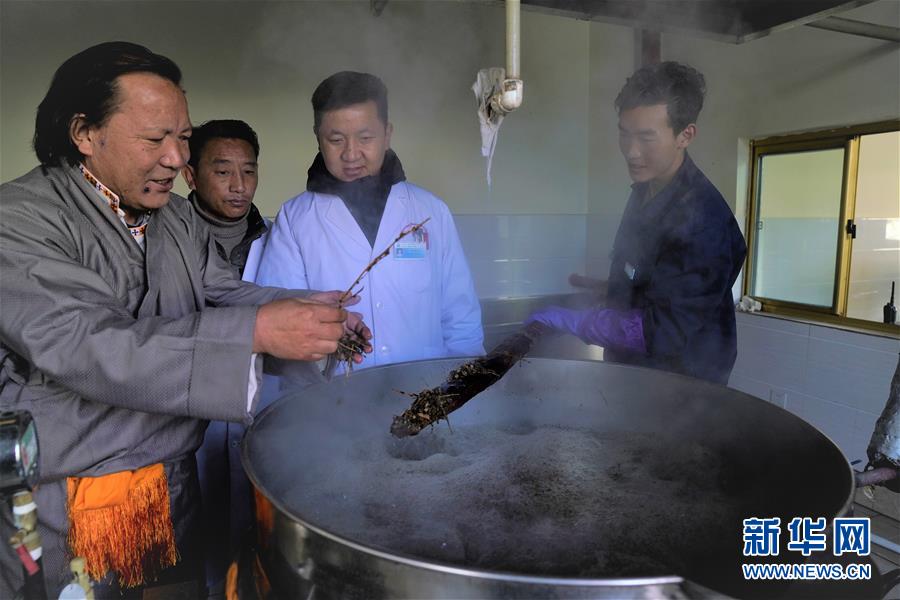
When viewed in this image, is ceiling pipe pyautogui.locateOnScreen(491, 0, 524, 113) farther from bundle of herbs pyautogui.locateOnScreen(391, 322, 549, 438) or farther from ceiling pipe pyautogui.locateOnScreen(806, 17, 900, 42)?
ceiling pipe pyautogui.locateOnScreen(806, 17, 900, 42)

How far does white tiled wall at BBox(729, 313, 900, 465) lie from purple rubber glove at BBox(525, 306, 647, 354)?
1513mm

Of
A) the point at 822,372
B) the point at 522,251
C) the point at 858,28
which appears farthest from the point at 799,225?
the point at 522,251

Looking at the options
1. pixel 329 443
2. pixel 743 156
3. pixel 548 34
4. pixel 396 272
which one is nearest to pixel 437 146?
pixel 548 34

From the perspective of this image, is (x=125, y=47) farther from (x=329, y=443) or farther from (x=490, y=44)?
(x=490, y=44)

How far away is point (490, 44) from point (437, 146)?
836mm

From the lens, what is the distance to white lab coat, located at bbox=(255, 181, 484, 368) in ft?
6.91

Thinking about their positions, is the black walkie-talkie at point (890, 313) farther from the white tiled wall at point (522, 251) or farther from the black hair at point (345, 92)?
the black hair at point (345, 92)

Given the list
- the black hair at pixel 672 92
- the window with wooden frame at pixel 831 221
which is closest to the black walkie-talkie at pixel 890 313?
the window with wooden frame at pixel 831 221

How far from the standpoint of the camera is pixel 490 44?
14.1ft

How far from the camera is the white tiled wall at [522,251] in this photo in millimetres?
4477

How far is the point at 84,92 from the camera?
129 cm

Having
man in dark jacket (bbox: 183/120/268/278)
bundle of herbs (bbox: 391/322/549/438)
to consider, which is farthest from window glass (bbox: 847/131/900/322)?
man in dark jacket (bbox: 183/120/268/278)

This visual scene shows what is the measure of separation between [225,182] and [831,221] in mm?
3200

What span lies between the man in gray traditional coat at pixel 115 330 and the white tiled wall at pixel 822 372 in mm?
2806
